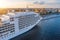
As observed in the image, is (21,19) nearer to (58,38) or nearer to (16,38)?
(16,38)

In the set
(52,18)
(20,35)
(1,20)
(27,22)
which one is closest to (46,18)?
(52,18)

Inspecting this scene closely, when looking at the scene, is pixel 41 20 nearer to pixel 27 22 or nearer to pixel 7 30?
pixel 27 22

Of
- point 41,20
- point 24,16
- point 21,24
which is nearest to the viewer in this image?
point 21,24

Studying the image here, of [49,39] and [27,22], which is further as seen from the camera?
[27,22]

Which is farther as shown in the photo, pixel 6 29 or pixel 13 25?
pixel 13 25

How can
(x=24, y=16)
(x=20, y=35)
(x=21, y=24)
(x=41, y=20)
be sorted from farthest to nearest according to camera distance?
1. (x=41, y=20)
2. (x=24, y=16)
3. (x=21, y=24)
4. (x=20, y=35)

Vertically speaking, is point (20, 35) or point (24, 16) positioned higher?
point (24, 16)

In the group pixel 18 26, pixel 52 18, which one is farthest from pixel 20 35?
pixel 52 18

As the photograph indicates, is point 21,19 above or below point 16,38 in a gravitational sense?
above

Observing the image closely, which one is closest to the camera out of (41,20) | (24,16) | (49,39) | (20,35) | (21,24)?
(49,39)
